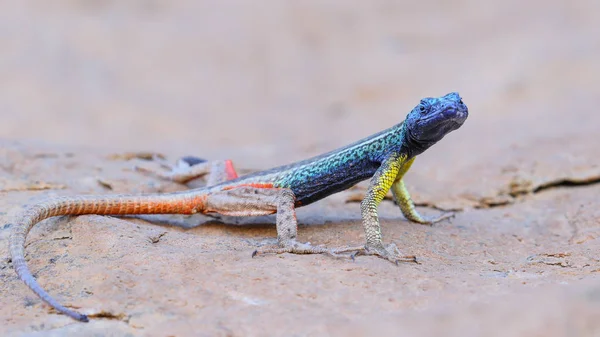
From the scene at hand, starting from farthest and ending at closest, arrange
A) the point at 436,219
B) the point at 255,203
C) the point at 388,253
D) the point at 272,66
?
1. the point at 272,66
2. the point at 436,219
3. the point at 255,203
4. the point at 388,253

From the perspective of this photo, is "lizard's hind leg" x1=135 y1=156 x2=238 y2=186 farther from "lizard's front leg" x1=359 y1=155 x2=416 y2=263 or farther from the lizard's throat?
the lizard's throat

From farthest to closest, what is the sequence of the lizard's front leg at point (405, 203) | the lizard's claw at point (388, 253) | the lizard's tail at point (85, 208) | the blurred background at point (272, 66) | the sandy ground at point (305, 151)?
the blurred background at point (272, 66)
the lizard's front leg at point (405, 203)
the lizard's claw at point (388, 253)
the lizard's tail at point (85, 208)
the sandy ground at point (305, 151)

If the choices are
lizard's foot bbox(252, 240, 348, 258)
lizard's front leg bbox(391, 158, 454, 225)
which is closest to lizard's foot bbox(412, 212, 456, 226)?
lizard's front leg bbox(391, 158, 454, 225)

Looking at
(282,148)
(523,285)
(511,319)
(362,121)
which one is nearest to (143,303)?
(511,319)

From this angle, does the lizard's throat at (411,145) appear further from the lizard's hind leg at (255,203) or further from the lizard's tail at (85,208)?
the lizard's tail at (85,208)

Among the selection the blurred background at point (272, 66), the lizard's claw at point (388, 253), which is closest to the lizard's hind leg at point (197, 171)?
the lizard's claw at point (388, 253)

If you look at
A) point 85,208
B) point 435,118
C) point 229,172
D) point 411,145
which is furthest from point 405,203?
point 85,208

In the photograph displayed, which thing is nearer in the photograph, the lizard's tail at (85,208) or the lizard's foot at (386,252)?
the lizard's tail at (85,208)

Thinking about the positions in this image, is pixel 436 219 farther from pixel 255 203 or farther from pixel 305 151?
pixel 305 151

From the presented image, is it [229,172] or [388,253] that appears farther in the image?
[229,172]
